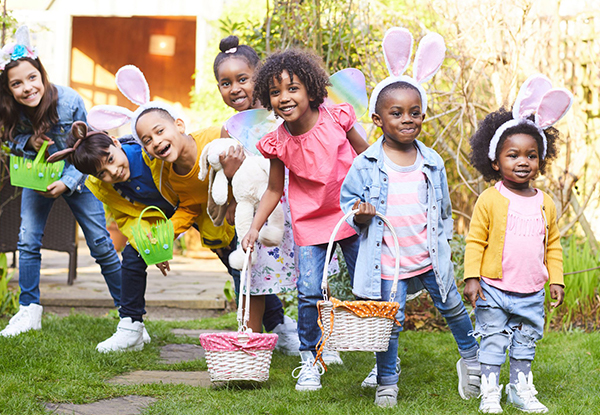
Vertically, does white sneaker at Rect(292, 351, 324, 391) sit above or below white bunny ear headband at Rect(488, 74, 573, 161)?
below

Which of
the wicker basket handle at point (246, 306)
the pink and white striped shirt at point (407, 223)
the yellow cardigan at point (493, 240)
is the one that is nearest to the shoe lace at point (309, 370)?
the wicker basket handle at point (246, 306)

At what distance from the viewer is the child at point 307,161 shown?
289cm

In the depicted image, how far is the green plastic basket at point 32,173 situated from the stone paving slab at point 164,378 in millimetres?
1293

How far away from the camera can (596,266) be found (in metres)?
4.34

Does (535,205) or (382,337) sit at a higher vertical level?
(535,205)

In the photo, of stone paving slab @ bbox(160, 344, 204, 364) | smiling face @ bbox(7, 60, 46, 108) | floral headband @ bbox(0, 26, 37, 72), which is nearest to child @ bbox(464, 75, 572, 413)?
stone paving slab @ bbox(160, 344, 204, 364)

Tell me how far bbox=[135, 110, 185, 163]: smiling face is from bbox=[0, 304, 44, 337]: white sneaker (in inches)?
54.5

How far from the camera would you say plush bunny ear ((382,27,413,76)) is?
2.78 meters

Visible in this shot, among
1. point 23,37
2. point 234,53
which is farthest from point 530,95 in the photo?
point 23,37

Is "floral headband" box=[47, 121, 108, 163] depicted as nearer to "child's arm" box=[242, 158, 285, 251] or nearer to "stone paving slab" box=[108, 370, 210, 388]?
"child's arm" box=[242, 158, 285, 251]

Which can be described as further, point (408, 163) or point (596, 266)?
point (596, 266)

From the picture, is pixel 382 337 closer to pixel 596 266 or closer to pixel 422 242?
pixel 422 242

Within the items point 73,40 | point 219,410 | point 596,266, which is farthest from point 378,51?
point 73,40

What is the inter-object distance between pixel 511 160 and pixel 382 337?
2.93 ft
